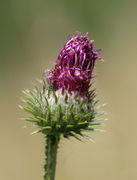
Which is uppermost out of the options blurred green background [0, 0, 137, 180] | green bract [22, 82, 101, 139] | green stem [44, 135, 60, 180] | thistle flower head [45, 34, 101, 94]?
blurred green background [0, 0, 137, 180]

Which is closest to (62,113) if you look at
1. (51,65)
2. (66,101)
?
(66,101)

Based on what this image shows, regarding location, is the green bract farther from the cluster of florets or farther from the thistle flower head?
the thistle flower head

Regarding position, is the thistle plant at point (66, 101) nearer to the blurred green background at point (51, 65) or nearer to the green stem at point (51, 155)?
the green stem at point (51, 155)

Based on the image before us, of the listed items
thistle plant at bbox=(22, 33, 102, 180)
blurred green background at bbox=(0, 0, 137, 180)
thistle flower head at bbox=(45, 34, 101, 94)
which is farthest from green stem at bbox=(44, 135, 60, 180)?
blurred green background at bbox=(0, 0, 137, 180)

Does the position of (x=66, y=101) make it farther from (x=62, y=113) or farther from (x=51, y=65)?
(x=51, y=65)

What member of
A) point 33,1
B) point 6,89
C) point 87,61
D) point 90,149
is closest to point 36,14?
point 33,1

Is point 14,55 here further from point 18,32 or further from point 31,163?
point 31,163

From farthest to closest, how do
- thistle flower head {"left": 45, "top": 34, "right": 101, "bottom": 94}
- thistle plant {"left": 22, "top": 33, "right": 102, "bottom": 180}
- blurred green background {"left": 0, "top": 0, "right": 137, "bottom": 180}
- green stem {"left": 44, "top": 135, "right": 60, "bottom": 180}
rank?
1. blurred green background {"left": 0, "top": 0, "right": 137, "bottom": 180}
2. thistle flower head {"left": 45, "top": 34, "right": 101, "bottom": 94}
3. thistle plant {"left": 22, "top": 33, "right": 102, "bottom": 180}
4. green stem {"left": 44, "top": 135, "right": 60, "bottom": 180}
